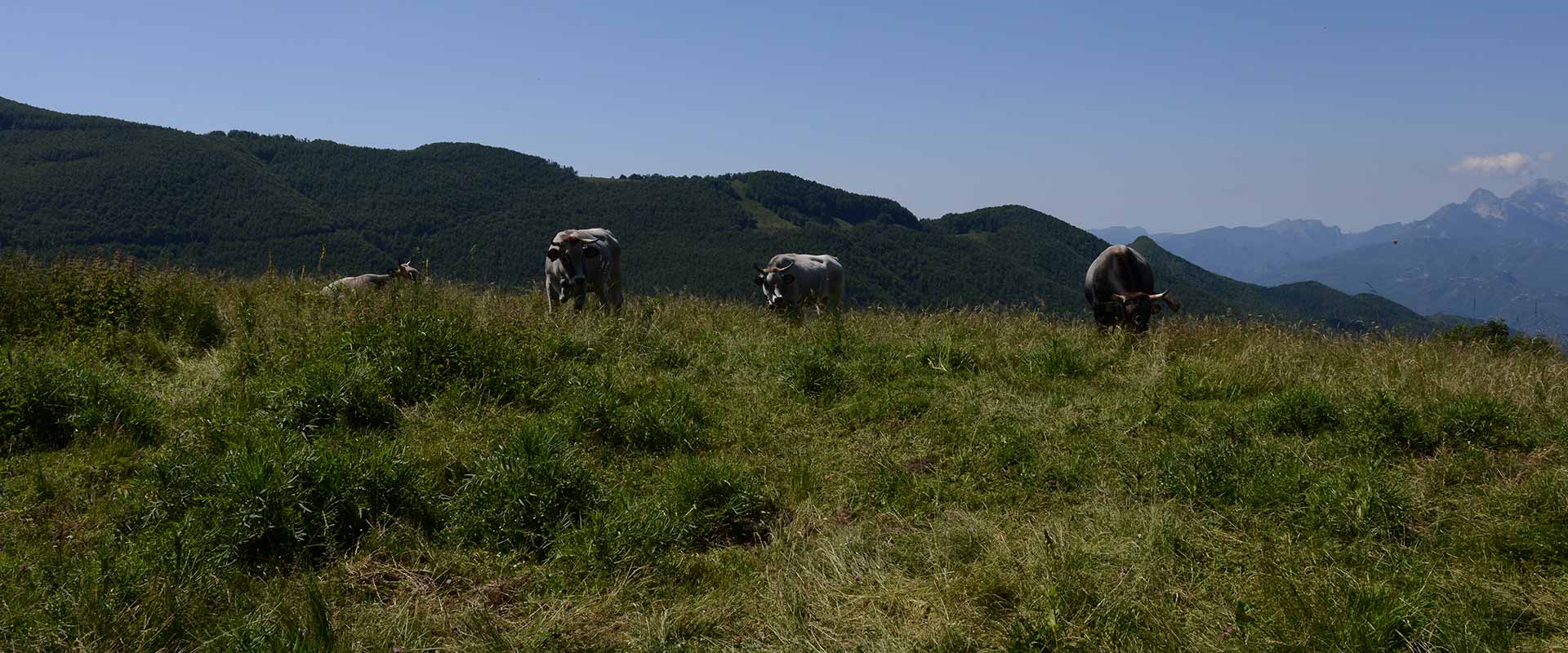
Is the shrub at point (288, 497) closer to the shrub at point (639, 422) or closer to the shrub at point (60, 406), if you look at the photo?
the shrub at point (60, 406)

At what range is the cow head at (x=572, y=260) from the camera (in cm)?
1227

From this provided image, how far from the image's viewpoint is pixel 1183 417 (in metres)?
6.75

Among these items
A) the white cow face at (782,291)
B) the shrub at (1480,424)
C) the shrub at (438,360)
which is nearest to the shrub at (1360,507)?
the shrub at (1480,424)

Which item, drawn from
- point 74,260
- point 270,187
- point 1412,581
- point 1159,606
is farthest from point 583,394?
point 270,187

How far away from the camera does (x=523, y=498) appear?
4672 mm

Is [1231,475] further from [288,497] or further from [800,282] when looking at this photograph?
[800,282]

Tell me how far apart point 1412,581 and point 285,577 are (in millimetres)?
5401

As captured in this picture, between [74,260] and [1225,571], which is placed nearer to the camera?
[1225,571]

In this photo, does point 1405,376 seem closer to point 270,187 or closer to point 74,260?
point 74,260

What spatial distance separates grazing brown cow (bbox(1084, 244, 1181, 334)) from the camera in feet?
39.7

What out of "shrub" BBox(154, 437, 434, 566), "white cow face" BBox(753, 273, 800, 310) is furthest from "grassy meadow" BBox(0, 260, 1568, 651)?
"white cow face" BBox(753, 273, 800, 310)

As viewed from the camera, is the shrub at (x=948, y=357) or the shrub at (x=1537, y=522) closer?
the shrub at (x=1537, y=522)

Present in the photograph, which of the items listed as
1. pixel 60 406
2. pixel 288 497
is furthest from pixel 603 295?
pixel 288 497

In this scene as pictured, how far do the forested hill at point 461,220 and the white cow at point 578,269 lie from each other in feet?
251
